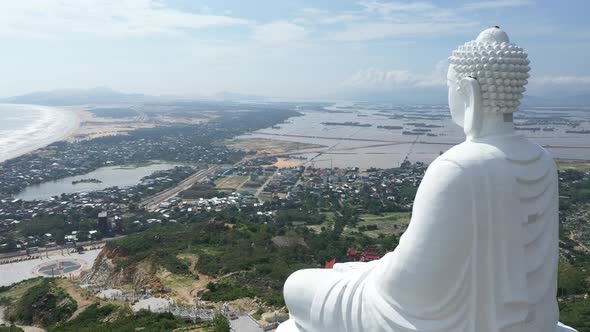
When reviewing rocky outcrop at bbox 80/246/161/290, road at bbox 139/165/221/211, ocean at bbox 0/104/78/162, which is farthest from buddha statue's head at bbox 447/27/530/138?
ocean at bbox 0/104/78/162

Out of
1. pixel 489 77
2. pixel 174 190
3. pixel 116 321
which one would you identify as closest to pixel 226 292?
pixel 116 321

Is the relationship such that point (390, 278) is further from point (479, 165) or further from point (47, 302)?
point (47, 302)

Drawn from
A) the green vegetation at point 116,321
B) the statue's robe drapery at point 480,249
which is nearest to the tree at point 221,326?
the green vegetation at point 116,321

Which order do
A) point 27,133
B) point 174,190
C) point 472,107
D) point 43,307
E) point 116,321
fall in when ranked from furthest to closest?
point 27,133 → point 174,190 → point 43,307 → point 116,321 → point 472,107

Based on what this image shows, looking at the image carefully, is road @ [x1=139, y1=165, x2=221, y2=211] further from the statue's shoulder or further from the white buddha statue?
the statue's shoulder

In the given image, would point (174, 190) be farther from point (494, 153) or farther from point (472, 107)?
point (494, 153)

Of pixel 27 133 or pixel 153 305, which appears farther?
pixel 27 133

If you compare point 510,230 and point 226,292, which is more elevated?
point 510,230
